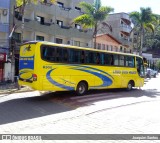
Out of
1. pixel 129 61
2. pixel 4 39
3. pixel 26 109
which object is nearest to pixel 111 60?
pixel 129 61

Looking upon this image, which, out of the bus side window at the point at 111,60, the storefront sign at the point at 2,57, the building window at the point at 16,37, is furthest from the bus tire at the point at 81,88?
the building window at the point at 16,37

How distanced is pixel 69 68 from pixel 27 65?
246cm

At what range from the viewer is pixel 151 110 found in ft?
37.2

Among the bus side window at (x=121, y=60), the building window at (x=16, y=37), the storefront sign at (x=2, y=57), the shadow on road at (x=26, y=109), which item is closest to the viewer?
the shadow on road at (x=26, y=109)

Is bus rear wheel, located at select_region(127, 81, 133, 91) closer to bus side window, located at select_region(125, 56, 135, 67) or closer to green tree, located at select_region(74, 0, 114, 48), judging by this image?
bus side window, located at select_region(125, 56, 135, 67)

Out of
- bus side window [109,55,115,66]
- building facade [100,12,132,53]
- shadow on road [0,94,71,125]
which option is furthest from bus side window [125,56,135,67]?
building facade [100,12,132,53]

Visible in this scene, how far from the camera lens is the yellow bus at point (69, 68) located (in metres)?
13.2

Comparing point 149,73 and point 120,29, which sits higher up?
point 120,29

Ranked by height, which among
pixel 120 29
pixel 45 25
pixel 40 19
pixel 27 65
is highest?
pixel 120 29

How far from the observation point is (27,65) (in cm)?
1352

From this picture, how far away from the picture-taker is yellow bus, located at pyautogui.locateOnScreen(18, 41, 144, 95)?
1319 centimetres

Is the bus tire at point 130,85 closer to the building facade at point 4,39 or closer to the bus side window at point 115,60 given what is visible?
the bus side window at point 115,60

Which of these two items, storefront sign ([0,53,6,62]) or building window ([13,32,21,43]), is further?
building window ([13,32,21,43])

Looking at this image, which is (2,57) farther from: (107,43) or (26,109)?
(107,43)
